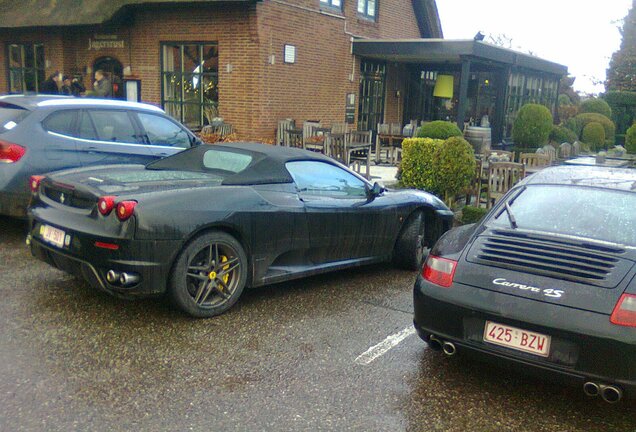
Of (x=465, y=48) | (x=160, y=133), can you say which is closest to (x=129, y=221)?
(x=160, y=133)

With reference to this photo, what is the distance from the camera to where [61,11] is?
15875 millimetres

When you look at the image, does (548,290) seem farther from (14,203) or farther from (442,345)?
(14,203)

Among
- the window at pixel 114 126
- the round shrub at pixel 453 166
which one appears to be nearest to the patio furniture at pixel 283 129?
the round shrub at pixel 453 166

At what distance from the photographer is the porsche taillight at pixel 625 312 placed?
336cm

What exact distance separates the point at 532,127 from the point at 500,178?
7.87 meters

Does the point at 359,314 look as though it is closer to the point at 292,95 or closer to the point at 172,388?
the point at 172,388

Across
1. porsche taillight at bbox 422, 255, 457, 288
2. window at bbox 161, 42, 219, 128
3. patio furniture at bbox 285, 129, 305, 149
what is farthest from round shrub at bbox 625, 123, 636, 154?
porsche taillight at bbox 422, 255, 457, 288

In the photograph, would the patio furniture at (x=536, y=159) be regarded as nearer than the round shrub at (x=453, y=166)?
No

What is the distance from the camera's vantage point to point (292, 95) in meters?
15.2

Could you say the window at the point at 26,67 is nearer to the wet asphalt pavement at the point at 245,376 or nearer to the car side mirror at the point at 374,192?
the wet asphalt pavement at the point at 245,376

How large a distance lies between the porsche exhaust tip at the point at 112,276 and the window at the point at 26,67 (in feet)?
50.5

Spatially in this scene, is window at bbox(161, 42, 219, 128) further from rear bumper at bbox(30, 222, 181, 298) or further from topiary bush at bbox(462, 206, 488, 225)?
rear bumper at bbox(30, 222, 181, 298)

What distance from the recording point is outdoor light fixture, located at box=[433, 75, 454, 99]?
66.1 feet

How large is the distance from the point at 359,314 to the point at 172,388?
6.46ft
